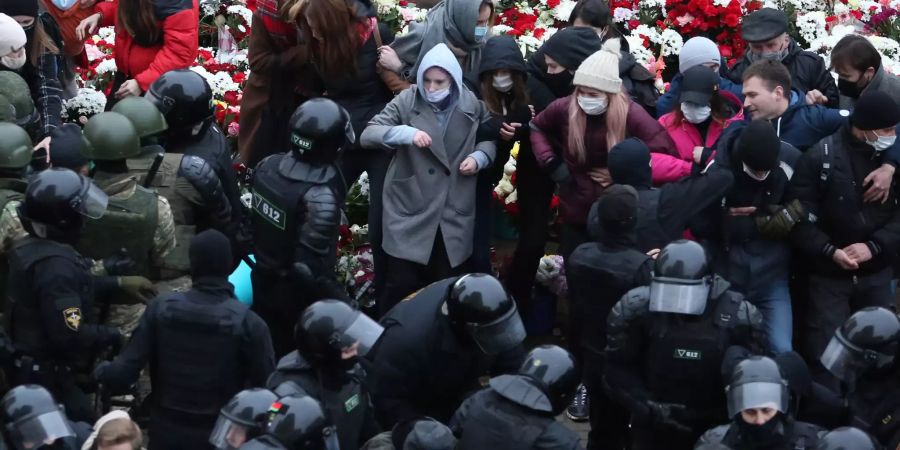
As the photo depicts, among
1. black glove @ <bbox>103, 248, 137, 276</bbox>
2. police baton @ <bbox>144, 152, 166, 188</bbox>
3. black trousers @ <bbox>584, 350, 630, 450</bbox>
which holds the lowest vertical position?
black trousers @ <bbox>584, 350, 630, 450</bbox>

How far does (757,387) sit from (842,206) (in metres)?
2.51

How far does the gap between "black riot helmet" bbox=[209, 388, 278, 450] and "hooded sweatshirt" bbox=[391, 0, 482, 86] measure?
3.65m

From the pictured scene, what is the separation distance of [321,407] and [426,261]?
123 inches

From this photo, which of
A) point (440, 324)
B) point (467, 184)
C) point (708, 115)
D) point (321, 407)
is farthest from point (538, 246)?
point (321, 407)

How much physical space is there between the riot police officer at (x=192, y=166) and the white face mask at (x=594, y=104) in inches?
80.6

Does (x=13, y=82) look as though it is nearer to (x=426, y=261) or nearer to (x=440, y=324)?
(x=426, y=261)

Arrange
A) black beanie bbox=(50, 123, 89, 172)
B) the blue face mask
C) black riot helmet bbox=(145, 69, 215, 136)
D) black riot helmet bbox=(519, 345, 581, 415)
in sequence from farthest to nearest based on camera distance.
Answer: the blue face mask
black riot helmet bbox=(145, 69, 215, 136)
black beanie bbox=(50, 123, 89, 172)
black riot helmet bbox=(519, 345, 581, 415)

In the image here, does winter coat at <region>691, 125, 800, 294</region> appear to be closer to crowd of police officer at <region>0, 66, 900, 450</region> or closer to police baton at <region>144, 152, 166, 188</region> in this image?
crowd of police officer at <region>0, 66, 900, 450</region>

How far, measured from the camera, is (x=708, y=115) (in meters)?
9.16

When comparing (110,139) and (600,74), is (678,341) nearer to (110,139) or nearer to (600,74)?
(600,74)

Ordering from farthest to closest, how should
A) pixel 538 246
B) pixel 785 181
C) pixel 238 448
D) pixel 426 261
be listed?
pixel 538 246 → pixel 426 261 → pixel 785 181 → pixel 238 448

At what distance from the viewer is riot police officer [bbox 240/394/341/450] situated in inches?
228

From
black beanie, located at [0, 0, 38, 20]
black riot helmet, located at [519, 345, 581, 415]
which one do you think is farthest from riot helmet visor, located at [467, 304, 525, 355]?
black beanie, located at [0, 0, 38, 20]

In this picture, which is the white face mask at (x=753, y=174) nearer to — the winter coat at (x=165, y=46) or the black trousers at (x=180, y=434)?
the black trousers at (x=180, y=434)
